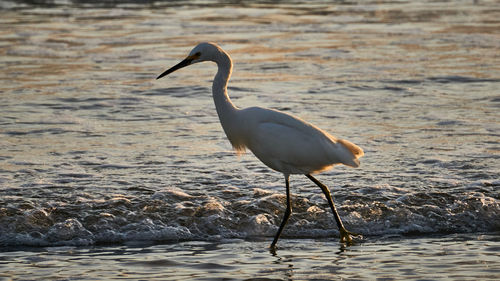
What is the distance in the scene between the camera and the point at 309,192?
8344 millimetres

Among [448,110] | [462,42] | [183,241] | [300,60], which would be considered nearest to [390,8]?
[462,42]

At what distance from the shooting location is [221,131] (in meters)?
10.6

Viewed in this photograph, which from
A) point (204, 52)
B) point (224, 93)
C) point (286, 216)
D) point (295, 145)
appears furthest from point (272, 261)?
point (204, 52)

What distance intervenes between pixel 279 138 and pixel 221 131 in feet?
11.8

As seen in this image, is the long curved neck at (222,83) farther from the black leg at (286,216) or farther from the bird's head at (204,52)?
the black leg at (286,216)

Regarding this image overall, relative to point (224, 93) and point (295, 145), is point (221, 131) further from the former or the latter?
point (295, 145)

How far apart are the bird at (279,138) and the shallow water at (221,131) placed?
567mm

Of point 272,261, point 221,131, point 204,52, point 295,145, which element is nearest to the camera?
point 272,261

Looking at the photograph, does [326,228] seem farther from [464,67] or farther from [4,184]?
[464,67]

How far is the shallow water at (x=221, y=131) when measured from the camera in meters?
7.54

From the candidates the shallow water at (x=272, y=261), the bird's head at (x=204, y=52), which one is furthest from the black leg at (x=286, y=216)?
the bird's head at (x=204, y=52)

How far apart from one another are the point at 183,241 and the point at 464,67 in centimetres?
805

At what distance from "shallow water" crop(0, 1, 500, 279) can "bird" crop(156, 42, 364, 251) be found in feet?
1.86

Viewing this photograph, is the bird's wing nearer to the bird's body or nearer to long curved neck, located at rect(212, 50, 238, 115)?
the bird's body
